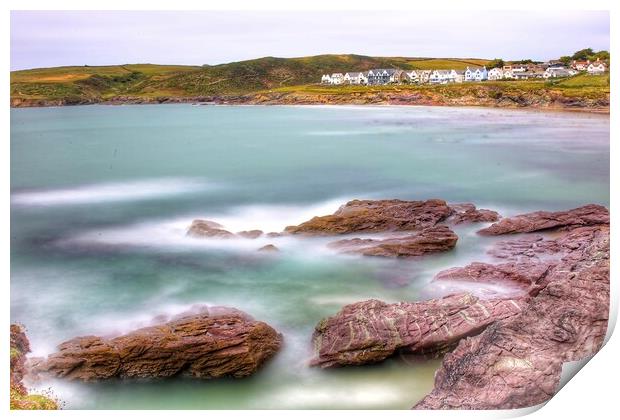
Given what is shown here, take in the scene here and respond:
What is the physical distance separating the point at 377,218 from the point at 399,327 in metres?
1.49

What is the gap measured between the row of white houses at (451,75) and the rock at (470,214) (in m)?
2.01

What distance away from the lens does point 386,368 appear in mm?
6363

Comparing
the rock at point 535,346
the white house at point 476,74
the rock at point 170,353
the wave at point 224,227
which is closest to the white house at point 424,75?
the white house at point 476,74

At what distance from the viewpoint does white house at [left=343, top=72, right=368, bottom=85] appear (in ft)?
27.5

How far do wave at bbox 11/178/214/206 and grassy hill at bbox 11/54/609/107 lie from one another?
49.4 inches

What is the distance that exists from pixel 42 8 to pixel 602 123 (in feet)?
21.9

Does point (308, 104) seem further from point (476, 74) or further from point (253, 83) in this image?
point (476, 74)

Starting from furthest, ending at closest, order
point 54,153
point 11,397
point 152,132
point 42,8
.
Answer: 1. point 152,132
2. point 54,153
3. point 42,8
4. point 11,397

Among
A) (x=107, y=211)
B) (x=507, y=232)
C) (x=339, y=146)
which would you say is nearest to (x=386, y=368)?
(x=507, y=232)

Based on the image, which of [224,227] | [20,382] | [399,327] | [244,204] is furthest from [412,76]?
[20,382]

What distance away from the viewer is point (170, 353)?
245 inches

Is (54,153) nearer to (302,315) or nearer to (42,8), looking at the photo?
(42,8)

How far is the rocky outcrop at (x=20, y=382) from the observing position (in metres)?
6.12

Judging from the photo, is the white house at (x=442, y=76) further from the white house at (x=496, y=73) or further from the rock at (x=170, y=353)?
the rock at (x=170, y=353)
